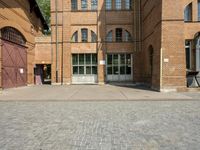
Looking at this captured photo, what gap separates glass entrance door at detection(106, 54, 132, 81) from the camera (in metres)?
28.2

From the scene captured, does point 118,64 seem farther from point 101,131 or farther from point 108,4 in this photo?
point 101,131

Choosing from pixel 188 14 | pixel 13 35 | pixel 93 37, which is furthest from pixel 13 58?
pixel 188 14

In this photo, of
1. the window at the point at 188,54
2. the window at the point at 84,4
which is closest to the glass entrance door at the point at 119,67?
the window at the point at 84,4

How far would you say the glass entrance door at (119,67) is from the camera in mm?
28250

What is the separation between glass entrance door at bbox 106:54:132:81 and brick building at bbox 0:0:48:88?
8.79 m

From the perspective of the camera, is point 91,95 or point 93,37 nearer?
point 91,95

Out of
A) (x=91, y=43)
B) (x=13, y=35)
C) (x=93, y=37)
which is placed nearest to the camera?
(x=13, y=35)

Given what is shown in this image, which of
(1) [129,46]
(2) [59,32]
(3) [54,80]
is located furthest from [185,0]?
(3) [54,80]

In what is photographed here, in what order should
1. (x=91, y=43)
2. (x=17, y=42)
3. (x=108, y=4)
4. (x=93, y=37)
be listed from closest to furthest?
(x=17, y=42)
(x=91, y=43)
(x=93, y=37)
(x=108, y=4)

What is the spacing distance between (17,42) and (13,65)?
2540mm

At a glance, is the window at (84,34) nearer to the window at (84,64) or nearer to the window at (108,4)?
the window at (84,64)

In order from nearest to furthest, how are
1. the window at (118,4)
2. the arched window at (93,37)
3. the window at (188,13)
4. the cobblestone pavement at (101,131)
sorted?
the cobblestone pavement at (101,131), the window at (188,13), the arched window at (93,37), the window at (118,4)

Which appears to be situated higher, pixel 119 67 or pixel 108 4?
pixel 108 4

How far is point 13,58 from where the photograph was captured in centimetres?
2219
